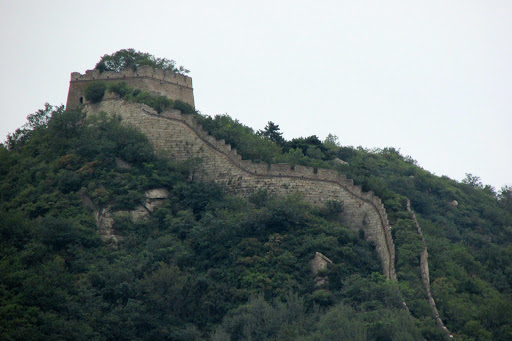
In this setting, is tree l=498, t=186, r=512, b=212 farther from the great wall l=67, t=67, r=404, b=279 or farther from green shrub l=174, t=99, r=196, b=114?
green shrub l=174, t=99, r=196, b=114

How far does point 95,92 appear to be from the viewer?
48.6m

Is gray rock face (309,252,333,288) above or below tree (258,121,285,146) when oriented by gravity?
below

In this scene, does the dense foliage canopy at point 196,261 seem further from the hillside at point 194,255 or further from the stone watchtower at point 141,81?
the stone watchtower at point 141,81

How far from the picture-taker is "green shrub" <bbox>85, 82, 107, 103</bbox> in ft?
159

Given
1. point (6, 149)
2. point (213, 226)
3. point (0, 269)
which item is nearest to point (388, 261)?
point (213, 226)

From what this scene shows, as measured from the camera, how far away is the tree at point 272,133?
51094mm

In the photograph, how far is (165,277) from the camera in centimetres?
3794

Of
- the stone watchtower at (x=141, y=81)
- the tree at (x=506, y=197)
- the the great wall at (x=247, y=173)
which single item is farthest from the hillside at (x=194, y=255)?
the tree at (x=506, y=197)

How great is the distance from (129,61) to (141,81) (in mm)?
2336

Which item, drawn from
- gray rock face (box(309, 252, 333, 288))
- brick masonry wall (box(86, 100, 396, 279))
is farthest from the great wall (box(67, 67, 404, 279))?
gray rock face (box(309, 252, 333, 288))

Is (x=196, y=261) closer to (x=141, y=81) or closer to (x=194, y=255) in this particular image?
(x=194, y=255)

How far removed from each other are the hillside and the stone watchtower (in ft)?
5.02

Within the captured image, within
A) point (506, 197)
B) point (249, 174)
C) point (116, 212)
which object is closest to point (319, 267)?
point (249, 174)

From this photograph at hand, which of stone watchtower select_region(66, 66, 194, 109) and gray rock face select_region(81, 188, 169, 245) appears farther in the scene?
stone watchtower select_region(66, 66, 194, 109)
